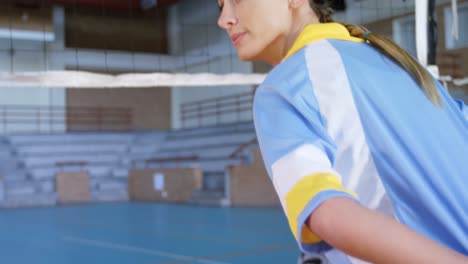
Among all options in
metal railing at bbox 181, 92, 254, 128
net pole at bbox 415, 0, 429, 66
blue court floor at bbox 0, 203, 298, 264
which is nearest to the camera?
net pole at bbox 415, 0, 429, 66

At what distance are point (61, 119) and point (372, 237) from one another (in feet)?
62.7

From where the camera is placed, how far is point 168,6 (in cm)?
1950

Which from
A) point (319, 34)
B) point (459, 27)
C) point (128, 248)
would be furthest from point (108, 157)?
point (319, 34)

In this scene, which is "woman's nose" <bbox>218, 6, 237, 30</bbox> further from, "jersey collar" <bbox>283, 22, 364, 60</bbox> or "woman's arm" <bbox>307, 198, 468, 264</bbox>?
"woman's arm" <bbox>307, 198, 468, 264</bbox>

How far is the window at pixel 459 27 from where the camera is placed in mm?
11906

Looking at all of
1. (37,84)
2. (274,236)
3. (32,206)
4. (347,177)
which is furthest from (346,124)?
(32,206)

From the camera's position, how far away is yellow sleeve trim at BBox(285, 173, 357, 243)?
1.86ft

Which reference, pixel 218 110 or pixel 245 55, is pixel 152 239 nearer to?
pixel 245 55

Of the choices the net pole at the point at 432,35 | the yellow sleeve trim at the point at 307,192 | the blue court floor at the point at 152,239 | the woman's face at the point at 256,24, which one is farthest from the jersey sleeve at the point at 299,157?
the blue court floor at the point at 152,239

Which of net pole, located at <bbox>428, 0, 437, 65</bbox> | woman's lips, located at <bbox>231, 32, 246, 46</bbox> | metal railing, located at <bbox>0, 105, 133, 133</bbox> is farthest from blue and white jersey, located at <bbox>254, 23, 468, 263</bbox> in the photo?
metal railing, located at <bbox>0, 105, 133, 133</bbox>

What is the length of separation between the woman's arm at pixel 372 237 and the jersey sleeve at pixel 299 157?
0.02 m

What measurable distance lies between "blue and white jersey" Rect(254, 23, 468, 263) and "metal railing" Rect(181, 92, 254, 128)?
15521 mm

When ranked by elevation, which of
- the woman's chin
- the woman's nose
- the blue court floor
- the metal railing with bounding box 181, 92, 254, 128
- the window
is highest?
the window

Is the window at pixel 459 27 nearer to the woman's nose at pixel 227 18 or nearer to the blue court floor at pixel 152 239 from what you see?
the blue court floor at pixel 152 239
